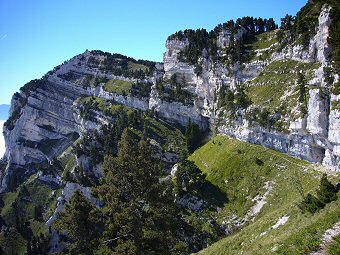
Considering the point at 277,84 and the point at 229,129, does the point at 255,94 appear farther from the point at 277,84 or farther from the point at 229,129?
the point at 229,129

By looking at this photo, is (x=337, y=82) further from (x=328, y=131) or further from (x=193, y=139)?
(x=193, y=139)

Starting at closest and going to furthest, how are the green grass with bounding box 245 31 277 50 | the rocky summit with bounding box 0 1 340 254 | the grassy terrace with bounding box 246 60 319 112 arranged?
the rocky summit with bounding box 0 1 340 254, the grassy terrace with bounding box 246 60 319 112, the green grass with bounding box 245 31 277 50

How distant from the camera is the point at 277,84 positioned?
108250 mm

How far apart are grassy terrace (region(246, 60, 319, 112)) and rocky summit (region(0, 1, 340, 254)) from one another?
49 cm

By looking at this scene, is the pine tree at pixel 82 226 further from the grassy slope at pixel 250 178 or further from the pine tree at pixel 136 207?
the grassy slope at pixel 250 178

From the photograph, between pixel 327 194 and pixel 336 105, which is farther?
A: pixel 336 105

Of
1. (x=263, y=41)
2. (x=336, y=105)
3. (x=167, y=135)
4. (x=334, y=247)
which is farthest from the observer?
(x=167, y=135)

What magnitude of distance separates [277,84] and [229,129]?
916 inches

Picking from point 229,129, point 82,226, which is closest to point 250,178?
point 229,129

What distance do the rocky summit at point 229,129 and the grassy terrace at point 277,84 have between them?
488 mm

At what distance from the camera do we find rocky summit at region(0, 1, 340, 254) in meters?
76.9

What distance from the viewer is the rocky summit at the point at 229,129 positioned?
76938 millimetres

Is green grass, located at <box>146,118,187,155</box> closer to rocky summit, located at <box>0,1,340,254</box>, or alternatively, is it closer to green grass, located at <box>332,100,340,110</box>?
rocky summit, located at <box>0,1,340,254</box>

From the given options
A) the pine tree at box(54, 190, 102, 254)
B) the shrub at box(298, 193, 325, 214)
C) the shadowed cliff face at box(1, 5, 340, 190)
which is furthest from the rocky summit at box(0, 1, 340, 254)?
the pine tree at box(54, 190, 102, 254)
